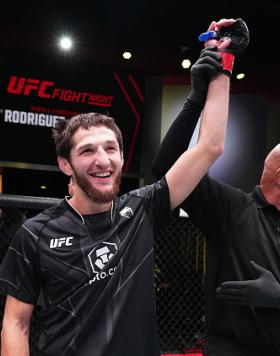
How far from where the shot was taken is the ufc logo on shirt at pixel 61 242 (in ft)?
4.38

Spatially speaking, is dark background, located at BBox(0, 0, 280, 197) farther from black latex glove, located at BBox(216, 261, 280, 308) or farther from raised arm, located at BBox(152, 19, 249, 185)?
black latex glove, located at BBox(216, 261, 280, 308)

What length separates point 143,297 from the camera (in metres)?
1.32

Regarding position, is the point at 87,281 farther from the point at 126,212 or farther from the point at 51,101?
the point at 51,101

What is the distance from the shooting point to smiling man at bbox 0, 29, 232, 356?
1278 mm

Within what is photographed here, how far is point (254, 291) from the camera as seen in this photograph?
143 cm

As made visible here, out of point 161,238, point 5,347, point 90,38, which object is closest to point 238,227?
point 5,347

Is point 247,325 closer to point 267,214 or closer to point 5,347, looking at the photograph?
point 267,214

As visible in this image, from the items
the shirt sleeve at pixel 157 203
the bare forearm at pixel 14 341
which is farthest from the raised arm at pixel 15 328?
the shirt sleeve at pixel 157 203

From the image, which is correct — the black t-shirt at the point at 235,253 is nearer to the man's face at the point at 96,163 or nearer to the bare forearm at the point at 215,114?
the bare forearm at the point at 215,114

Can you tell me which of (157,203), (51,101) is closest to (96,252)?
(157,203)

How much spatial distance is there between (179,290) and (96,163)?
1.41 m

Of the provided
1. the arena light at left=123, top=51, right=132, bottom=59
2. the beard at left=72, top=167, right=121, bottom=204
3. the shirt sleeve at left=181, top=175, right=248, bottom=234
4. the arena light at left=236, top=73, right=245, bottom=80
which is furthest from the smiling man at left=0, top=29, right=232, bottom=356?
the arena light at left=236, top=73, right=245, bottom=80

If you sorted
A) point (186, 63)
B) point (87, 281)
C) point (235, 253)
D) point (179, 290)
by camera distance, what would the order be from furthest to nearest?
point (186, 63), point (179, 290), point (235, 253), point (87, 281)

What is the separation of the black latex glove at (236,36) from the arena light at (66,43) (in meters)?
4.89
